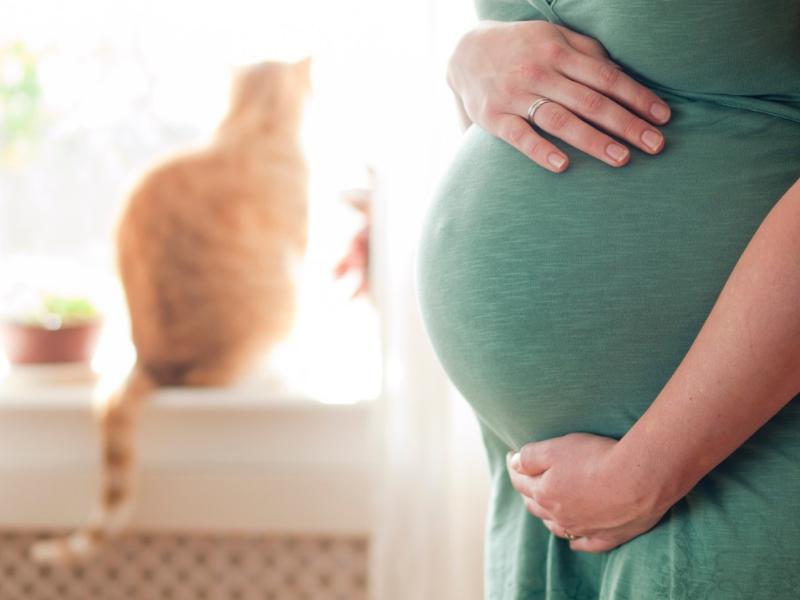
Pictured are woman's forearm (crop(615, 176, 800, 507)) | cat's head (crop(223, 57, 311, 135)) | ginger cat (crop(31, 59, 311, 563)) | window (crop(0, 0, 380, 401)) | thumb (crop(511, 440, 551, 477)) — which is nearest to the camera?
woman's forearm (crop(615, 176, 800, 507))

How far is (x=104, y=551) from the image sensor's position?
1.35 meters

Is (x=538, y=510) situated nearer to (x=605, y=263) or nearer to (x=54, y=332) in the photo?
(x=605, y=263)

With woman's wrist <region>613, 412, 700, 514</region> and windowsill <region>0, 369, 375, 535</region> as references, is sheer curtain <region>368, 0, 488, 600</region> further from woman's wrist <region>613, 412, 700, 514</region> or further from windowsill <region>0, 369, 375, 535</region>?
woman's wrist <region>613, 412, 700, 514</region>

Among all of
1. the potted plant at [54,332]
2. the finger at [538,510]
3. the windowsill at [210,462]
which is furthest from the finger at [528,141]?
the potted plant at [54,332]

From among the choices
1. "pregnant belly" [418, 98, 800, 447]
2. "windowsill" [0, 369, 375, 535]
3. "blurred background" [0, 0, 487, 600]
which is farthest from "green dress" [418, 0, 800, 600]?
"windowsill" [0, 369, 375, 535]

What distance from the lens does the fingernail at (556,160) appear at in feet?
1.71

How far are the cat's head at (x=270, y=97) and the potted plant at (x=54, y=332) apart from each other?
0.49 meters

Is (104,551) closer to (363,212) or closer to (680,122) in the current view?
(363,212)

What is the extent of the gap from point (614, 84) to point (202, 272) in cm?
92

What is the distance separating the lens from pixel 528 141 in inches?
21.2

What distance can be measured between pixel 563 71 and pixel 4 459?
4.08ft

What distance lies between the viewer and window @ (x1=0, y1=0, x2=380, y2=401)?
1525 millimetres

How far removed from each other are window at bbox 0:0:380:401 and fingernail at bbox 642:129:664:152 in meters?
1.04

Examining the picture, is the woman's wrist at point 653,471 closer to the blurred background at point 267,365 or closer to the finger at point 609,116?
the finger at point 609,116
